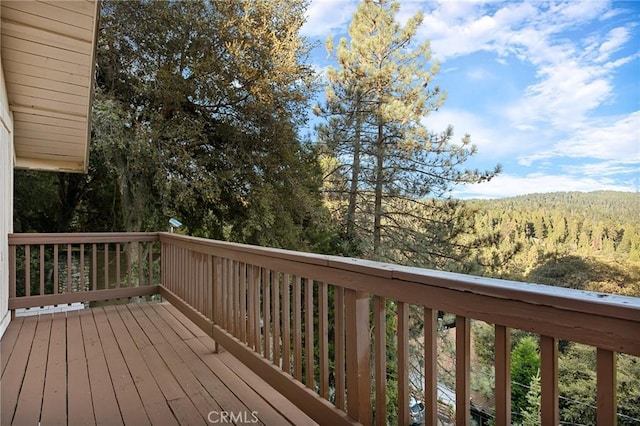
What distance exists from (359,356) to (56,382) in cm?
212

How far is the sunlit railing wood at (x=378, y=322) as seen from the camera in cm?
Result: 88

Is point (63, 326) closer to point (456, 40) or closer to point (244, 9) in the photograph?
point (244, 9)

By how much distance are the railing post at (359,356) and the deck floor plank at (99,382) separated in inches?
51.0

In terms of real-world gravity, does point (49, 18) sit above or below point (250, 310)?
above

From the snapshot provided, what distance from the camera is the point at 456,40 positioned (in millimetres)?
14555

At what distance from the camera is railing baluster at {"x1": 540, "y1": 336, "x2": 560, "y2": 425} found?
958mm

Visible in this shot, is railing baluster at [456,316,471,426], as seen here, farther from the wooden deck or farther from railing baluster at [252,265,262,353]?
railing baluster at [252,265,262,353]

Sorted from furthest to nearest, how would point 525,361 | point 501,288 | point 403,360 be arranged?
point 525,361, point 403,360, point 501,288

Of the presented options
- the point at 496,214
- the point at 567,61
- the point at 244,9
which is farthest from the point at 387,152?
the point at 567,61

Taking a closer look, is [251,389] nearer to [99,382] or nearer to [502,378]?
[99,382]

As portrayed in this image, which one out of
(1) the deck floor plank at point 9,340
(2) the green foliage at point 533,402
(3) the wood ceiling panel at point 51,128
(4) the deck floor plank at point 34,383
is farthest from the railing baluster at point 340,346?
(3) the wood ceiling panel at point 51,128

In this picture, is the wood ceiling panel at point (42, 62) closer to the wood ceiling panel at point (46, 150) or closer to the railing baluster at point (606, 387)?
the wood ceiling panel at point (46, 150)

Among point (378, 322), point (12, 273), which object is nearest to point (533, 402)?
point (378, 322)

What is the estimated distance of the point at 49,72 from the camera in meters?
3.50
